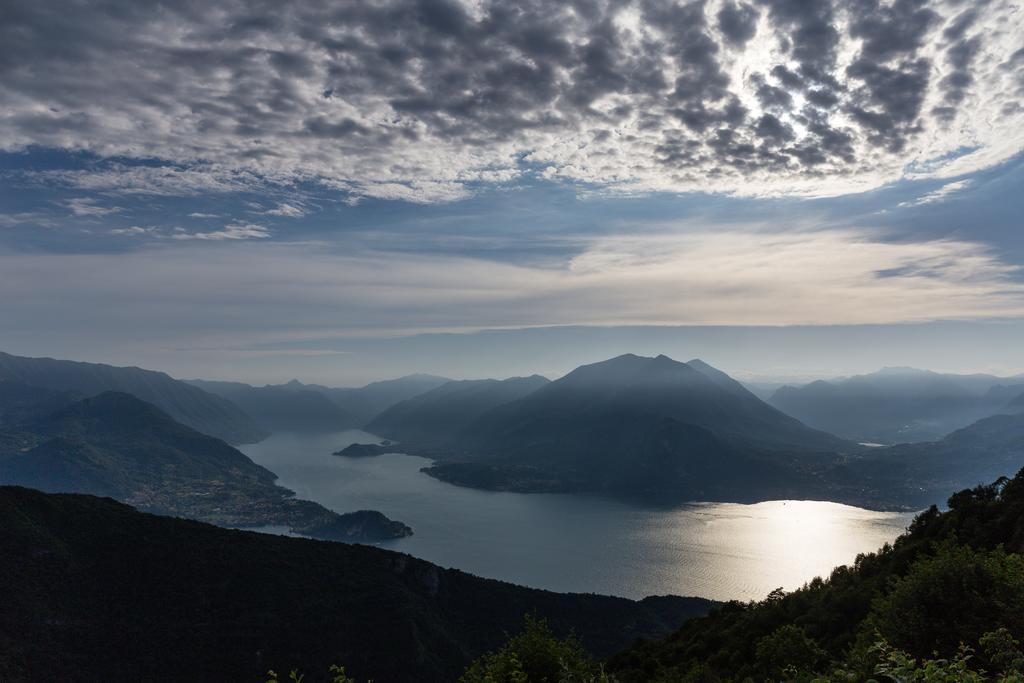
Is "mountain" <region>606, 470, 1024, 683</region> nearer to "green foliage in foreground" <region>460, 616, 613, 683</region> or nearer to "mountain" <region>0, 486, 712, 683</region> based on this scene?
"green foliage in foreground" <region>460, 616, 613, 683</region>

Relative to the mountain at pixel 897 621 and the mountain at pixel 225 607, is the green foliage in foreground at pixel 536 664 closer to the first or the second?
the mountain at pixel 897 621

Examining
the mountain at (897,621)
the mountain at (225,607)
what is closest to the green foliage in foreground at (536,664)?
the mountain at (897,621)

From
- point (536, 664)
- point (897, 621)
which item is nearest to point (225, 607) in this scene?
point (536, 664)

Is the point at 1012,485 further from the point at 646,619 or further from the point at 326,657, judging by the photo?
the point at 646,619

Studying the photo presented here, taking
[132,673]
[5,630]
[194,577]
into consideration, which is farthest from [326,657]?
[5,630]

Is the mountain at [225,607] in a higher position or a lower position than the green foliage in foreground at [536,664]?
lower

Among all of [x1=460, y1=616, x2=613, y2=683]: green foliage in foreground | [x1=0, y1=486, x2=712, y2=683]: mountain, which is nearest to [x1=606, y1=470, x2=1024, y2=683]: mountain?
[x1=460, y1=616, x2=613, y2=683]: green foliage in foreground
